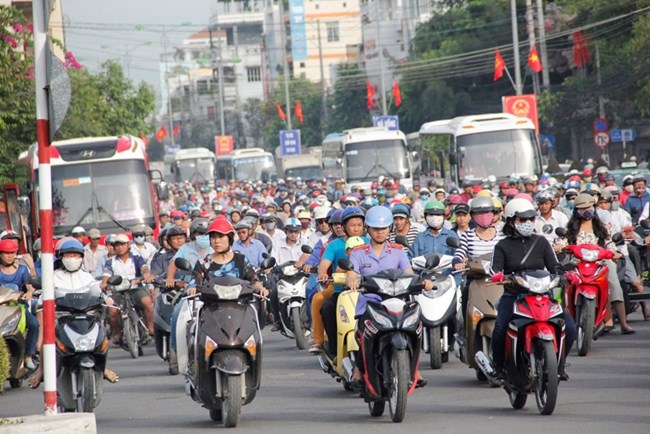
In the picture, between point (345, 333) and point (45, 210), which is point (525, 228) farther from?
point (45, 210)

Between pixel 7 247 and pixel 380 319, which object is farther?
pixel 7 247

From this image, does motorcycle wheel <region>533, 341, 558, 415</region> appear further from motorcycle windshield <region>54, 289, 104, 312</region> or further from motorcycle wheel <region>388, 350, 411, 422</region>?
motorcycle windshield <region>54, 289, 104, 312</region>

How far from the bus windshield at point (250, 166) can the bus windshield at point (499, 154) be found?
1626 inches

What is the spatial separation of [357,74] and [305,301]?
9400 cm

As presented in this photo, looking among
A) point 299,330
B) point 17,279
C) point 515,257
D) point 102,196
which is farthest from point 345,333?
point 102,196

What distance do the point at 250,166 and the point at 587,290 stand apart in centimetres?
6354

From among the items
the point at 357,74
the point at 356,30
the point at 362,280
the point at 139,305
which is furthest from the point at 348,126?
the point at 362,280

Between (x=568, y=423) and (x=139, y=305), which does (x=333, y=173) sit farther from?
(x=568, y=423)

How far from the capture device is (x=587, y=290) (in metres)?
13.9

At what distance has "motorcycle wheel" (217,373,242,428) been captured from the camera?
33.1 ft

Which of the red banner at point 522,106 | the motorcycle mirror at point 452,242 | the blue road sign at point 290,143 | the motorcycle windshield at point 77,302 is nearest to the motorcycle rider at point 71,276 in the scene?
the motorcycle windshield at point 77,302

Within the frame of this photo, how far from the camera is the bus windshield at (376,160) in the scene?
4406cm

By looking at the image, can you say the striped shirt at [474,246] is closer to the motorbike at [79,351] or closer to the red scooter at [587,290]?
the red scooter at [587,290]

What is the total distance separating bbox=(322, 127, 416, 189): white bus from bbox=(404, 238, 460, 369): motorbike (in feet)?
97.8
